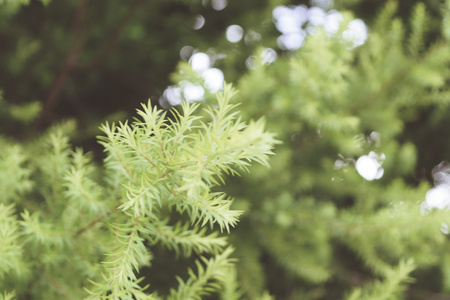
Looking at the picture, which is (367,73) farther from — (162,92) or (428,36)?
(162,92)

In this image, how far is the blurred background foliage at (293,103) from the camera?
108 cm

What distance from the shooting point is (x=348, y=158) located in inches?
55.8

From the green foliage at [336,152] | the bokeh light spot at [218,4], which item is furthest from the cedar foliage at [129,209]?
the bokeh light spot at [218,4]

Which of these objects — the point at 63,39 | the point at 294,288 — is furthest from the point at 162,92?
the point at 294,288

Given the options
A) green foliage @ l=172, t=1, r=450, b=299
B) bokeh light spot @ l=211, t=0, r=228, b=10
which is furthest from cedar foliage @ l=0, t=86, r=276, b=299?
bokeh light spot @ l=211, t=0, r=228, b=10

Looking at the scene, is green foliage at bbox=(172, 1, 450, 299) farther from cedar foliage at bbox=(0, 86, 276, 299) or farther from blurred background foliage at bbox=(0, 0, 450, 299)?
cedar foliage at bbox=(0, 86, 276, 299)

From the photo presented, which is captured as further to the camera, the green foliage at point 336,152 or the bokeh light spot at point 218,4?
the bokeh light spot at point 218,4

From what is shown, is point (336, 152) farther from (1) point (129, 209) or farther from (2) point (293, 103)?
(1) point (129, 209)

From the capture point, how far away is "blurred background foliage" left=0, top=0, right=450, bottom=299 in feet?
3.55

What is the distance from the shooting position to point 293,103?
106cm

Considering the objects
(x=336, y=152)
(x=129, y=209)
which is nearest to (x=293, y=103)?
(x=336, y=152)

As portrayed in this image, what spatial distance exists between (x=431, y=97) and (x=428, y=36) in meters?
0.64

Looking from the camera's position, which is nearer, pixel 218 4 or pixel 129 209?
pixel 129 209

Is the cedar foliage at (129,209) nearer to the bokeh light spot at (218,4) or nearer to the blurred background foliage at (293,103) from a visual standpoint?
the blurred background foliage at (293,103)
